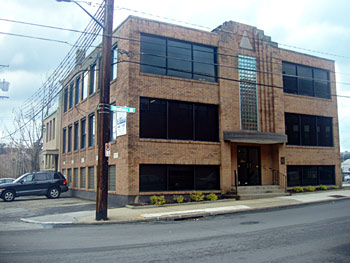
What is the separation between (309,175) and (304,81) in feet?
19.9

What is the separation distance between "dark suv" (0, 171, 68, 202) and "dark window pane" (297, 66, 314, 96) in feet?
55.6

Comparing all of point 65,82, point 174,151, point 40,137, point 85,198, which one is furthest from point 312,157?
point 40,137

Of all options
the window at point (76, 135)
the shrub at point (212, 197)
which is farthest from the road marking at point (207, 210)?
the window at point (76, 135)

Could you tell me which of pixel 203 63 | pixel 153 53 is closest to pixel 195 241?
pixel 153 53

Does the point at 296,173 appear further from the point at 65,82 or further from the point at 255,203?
the point at 65,82

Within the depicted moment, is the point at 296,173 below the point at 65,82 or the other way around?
below

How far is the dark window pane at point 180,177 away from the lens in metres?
Answer: 17.9

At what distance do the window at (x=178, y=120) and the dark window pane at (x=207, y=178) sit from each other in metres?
1.58

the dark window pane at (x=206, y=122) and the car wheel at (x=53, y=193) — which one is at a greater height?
the dark window pane at (x=206, y=122)

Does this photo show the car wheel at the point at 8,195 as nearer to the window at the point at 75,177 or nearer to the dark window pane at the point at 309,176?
the window at the point at 75,177

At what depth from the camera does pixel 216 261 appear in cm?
666

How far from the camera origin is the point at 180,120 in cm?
1852

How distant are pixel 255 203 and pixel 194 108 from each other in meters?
5.83

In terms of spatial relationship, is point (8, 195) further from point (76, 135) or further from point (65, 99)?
point (65, 99)
